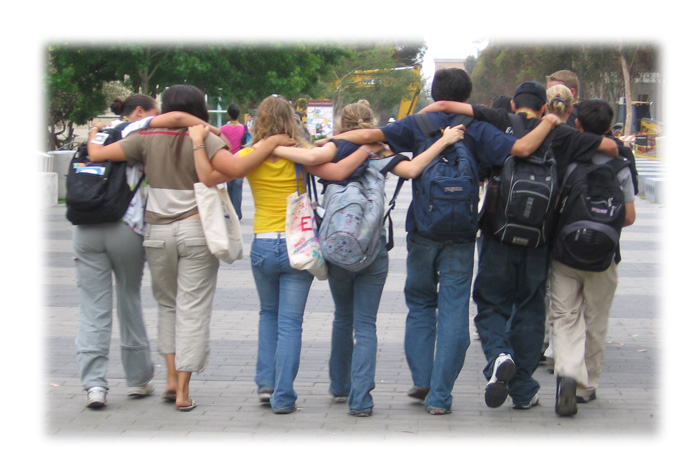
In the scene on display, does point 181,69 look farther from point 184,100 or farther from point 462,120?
point 462,120

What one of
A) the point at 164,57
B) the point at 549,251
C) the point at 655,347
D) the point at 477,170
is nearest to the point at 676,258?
the point at 655,347

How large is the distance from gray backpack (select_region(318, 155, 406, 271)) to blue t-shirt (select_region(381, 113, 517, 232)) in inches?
7.6

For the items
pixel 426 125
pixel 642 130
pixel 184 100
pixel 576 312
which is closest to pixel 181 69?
pixel 184 100

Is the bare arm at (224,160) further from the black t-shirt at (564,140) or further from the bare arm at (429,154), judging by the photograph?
the black t-shirt at (564,140)

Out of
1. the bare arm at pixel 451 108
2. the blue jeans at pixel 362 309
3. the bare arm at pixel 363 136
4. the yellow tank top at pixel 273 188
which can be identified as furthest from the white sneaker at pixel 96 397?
the bare arm at pixel 451 108

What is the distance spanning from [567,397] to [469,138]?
1578 millimetres

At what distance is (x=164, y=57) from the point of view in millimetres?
19391

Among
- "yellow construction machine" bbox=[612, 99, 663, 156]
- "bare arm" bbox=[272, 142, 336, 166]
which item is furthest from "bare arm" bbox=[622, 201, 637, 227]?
"yellow construction machine" bbox=[612, 99, 663, 156]

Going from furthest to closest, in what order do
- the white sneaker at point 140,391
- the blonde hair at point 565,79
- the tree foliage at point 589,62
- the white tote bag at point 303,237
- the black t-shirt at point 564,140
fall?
the tree foliage at point 589,62
the blonde hair at point 565,79
the white sneaker at point 140,391
the black t-shirt at point 564,140
the white tote bag at point 303,237

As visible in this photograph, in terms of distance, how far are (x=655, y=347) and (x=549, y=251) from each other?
6.94 ft

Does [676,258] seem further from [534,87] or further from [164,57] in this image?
[164,57]

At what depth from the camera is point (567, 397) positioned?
484cm

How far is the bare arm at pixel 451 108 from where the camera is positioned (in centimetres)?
487

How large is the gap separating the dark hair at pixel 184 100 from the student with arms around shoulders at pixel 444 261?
866 millimetres
